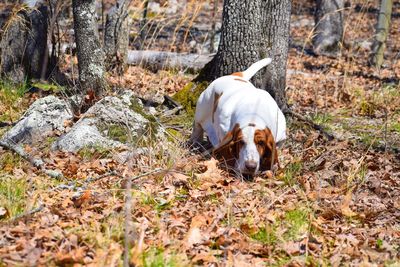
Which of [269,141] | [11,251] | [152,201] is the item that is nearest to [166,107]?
[269,141]

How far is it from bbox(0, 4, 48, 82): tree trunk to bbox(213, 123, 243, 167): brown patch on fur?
3931 mm

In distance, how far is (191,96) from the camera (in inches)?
275

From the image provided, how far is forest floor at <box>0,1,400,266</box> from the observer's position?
3.50 meters

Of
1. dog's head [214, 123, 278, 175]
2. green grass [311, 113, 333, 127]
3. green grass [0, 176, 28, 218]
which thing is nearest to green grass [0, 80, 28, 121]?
green grass [0, 176, 28, 218]

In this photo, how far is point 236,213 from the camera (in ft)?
13.9

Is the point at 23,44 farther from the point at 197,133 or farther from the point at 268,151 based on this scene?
the point at 268,151

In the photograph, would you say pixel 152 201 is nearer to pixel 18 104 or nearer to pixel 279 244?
pixel 279 244

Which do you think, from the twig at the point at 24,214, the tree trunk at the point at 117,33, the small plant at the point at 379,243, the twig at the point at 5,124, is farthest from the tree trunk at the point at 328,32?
the twig at the point at 24,214

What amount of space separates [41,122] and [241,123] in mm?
2036

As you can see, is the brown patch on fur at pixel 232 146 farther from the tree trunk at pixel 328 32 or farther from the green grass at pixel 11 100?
the tree trunk at pixel 328 32

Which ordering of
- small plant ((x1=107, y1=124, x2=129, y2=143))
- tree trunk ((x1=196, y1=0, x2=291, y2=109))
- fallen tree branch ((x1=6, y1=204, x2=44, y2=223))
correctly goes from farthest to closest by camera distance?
tree trunk ((x1=196, y1=0, x2=291, y2=109)) < small plant ((x1=107, y1=124, x2=129, y2=143)) < fallen tree branch ((x1=6, y1=204, x2=44, y2=223))

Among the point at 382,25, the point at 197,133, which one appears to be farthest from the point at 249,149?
the point at 382,25

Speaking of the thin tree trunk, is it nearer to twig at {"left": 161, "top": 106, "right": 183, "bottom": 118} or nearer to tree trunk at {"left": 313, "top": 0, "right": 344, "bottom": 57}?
twig at {"left": 161, "top": 106, "right": 183, "bottom": 118}

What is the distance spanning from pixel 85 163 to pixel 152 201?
107 cm
